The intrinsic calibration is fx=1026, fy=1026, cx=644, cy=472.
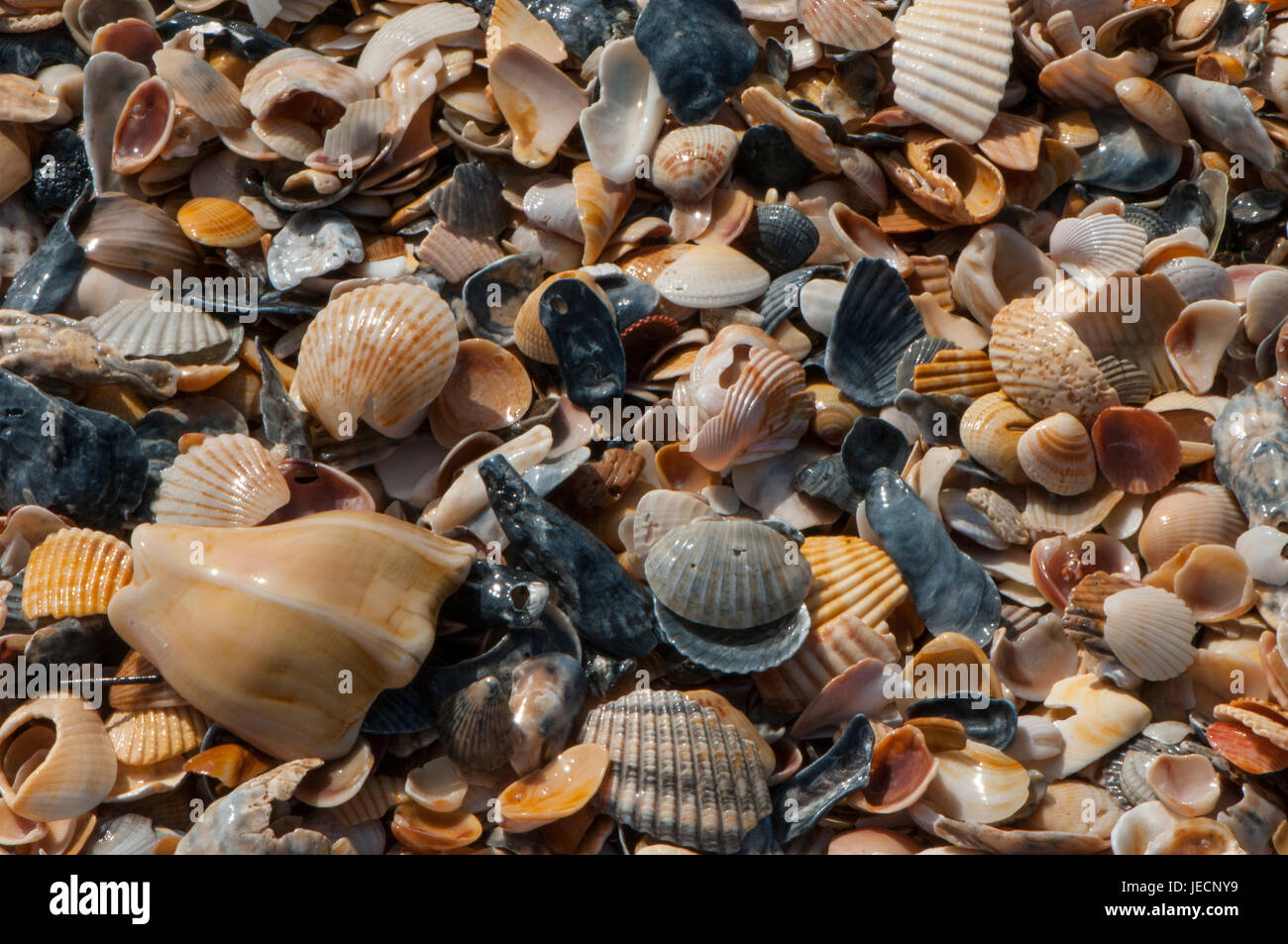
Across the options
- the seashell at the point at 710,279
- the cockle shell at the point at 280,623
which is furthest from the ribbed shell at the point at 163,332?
the seashell at the point at 710,279

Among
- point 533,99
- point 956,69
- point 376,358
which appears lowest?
point 376,358

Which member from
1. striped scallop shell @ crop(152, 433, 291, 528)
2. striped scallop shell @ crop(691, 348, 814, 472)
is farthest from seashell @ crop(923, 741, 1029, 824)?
striped scallop shell @ crop(152, 433, 291, 528)

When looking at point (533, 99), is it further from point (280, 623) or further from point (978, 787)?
point (978, 787)

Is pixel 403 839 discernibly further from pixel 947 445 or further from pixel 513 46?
pixel 513 46

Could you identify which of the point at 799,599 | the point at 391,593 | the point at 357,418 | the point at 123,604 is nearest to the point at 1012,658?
the point at 799,599

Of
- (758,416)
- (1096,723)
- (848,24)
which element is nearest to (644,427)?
(758,416)

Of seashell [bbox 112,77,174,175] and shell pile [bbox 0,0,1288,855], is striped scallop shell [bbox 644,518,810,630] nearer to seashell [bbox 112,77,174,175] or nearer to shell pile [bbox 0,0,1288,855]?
shell pile [bbox 0,0,1288,855]
